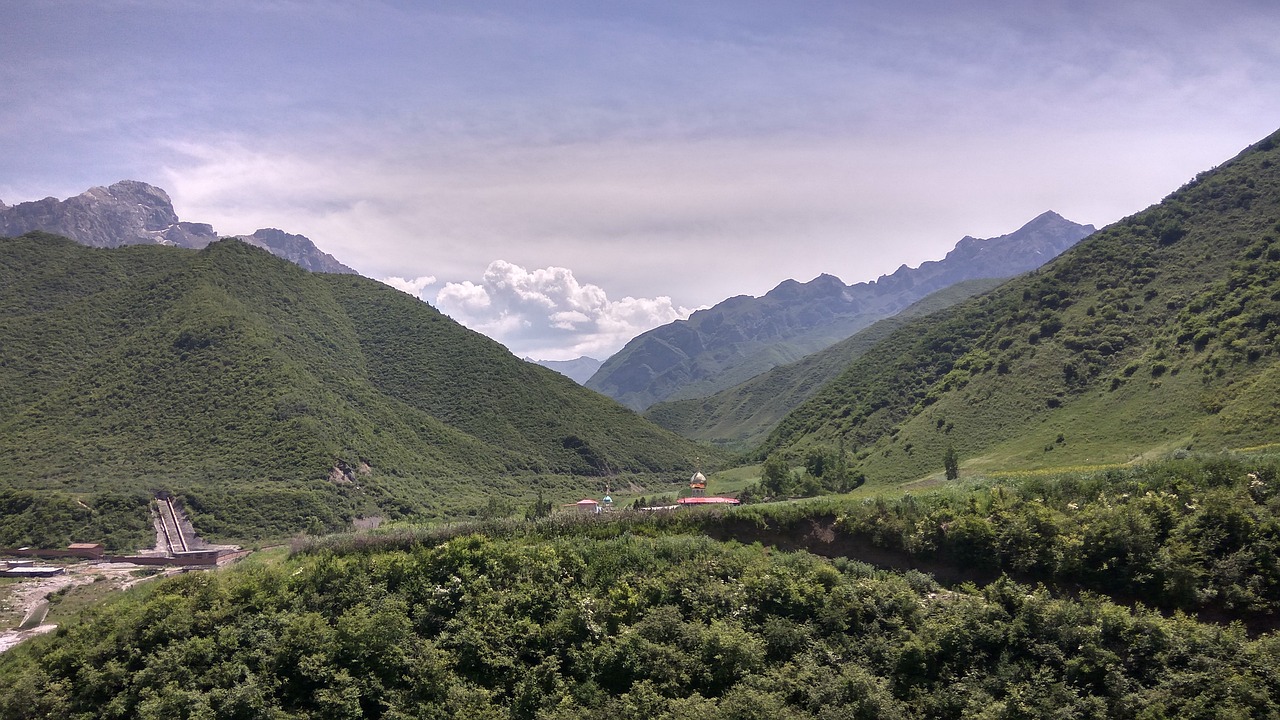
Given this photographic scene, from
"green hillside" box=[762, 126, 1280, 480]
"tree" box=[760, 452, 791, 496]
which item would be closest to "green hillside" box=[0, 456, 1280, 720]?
"green hillside" box=[762, 126, 1280, 480]

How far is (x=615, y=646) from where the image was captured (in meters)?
24.6

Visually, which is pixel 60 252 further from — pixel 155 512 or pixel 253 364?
pixel 155 512

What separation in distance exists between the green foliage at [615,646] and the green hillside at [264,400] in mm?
46222

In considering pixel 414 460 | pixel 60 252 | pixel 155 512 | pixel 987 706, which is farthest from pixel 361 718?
pixel 60 252

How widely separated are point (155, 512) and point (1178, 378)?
94.2 m

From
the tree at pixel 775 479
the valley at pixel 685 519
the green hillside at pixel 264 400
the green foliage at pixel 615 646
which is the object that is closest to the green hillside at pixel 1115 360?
the valley at pixel 685 519

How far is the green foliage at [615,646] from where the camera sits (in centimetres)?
2014

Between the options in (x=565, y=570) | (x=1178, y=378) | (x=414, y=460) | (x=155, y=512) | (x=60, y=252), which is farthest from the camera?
(x=60, y=252)

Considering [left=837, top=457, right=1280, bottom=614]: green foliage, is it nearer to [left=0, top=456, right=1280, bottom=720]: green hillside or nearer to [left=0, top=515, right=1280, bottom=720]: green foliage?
[left=0, top=456, right=1280, bottom=720]: green hillside

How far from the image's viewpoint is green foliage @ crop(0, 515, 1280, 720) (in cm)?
2014

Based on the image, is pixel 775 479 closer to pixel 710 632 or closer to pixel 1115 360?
pixel 1115 360

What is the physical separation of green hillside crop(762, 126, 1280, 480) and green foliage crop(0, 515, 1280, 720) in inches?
1203

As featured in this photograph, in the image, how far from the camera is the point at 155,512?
70562 millimetres

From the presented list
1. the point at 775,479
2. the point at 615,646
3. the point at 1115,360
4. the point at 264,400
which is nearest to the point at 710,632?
the point at 615,646
